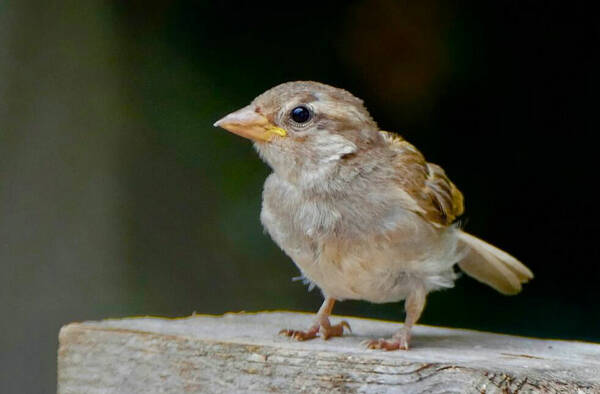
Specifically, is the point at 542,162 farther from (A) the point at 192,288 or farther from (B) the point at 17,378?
(B) the point at 17,378

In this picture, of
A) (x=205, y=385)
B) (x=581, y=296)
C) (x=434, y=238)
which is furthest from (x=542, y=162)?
(x=205, y=385)

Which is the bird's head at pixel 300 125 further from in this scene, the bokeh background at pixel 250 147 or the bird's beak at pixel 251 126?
the bokeh background at pixel 250 147

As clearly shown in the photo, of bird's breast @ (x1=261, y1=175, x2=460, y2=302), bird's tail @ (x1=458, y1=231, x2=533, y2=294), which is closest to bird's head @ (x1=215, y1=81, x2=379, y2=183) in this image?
bird's breast @ (x1=261, y1=175, x2=460, y2=302)

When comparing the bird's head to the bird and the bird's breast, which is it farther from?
the bird's breast

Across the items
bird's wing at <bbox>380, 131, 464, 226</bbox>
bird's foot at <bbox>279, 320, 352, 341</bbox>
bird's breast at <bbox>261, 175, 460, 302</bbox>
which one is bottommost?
bird's foot at <bbox>279, 320, 352, 341</bbox>

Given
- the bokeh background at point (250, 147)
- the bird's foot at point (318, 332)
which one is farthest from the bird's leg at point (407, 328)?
the bokeh background at point (250, 147)

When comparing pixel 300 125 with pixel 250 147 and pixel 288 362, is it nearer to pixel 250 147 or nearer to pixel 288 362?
pixel 288 362

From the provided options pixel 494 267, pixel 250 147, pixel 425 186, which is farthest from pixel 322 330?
pixel 250 147
